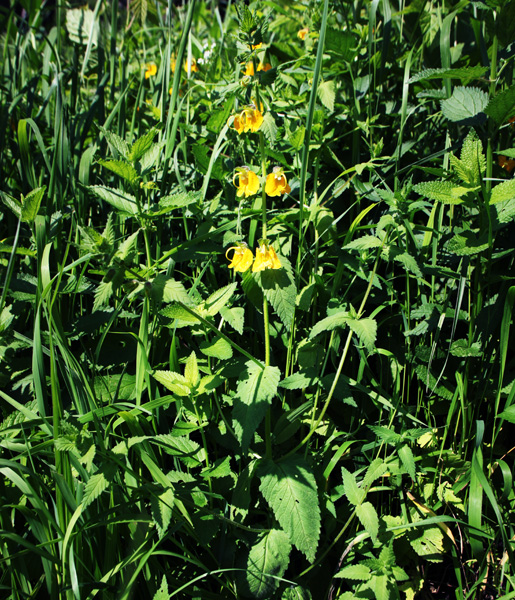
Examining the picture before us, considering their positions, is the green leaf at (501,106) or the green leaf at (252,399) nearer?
the green leaf at (252,399)

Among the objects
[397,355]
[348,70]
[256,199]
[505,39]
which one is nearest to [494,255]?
[397,355]

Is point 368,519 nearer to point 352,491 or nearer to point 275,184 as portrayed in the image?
point 352,491

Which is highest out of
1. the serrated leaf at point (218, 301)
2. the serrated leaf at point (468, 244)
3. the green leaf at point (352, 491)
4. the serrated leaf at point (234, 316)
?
the serrated leaf at point (468, 244)

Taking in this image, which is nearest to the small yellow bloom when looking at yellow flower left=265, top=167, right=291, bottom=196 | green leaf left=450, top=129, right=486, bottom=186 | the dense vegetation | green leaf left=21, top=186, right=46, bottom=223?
the dense vegetation

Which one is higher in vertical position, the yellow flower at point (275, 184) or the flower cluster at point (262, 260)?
the yellow flower at point (275, 184)

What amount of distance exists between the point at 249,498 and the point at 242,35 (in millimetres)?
1240

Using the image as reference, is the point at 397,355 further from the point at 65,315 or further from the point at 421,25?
the point at 421,25

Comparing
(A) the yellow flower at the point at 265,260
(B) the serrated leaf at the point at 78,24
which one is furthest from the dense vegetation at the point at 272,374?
(B) the serrated leaf at the point at 78,24

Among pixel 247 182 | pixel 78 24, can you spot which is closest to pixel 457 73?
pixel 247 182

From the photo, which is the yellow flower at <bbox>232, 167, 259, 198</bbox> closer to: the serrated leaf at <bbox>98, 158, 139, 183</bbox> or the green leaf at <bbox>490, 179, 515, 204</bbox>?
the serrated leaf at <bbox>98, 158, 139, 183</bbox>

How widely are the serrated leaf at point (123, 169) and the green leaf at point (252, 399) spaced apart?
0.68m

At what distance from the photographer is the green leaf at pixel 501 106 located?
1.32 metres

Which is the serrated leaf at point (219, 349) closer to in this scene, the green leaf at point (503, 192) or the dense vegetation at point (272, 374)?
the dense vegetation at point (272, 374)

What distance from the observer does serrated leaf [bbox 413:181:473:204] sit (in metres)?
1.34
